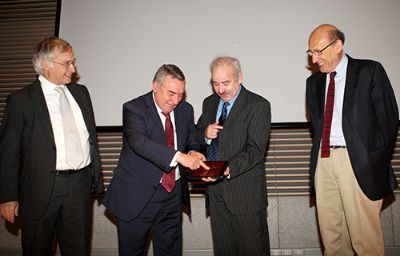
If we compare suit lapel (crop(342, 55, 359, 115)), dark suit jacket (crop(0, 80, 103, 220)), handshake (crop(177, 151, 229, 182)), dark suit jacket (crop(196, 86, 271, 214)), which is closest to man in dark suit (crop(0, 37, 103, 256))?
dark suit jacket (crop(0, 80, 103, 220))

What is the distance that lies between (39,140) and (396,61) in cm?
322

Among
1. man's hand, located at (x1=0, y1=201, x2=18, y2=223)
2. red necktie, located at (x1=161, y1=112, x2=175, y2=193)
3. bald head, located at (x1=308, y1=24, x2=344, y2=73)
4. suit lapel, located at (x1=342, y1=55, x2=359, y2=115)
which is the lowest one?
Answer: man's hand, located at (x1=0, y1=201, x2=18, y2=223)

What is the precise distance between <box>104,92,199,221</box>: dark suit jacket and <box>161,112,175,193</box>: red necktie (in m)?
0.05

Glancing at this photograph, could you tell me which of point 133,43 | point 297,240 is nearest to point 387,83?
point 297,240

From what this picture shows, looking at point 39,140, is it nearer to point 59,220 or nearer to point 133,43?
point 59,220

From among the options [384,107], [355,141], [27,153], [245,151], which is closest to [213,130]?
[245,151]

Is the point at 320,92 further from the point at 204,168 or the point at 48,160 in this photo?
the point at 48,160

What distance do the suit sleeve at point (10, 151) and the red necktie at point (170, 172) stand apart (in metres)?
0.97

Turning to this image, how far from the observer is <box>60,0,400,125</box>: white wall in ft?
10.4

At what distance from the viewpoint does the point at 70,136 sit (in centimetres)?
227

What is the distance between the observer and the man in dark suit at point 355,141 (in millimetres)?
2162

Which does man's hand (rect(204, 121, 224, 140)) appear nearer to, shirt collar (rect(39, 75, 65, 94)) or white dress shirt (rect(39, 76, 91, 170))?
white dress shirt (rect(39, 76, 91, 170))

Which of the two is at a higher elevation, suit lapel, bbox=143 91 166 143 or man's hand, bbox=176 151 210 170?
suit lapel, bbox=143 91 166 143

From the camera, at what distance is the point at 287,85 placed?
3230 mm
